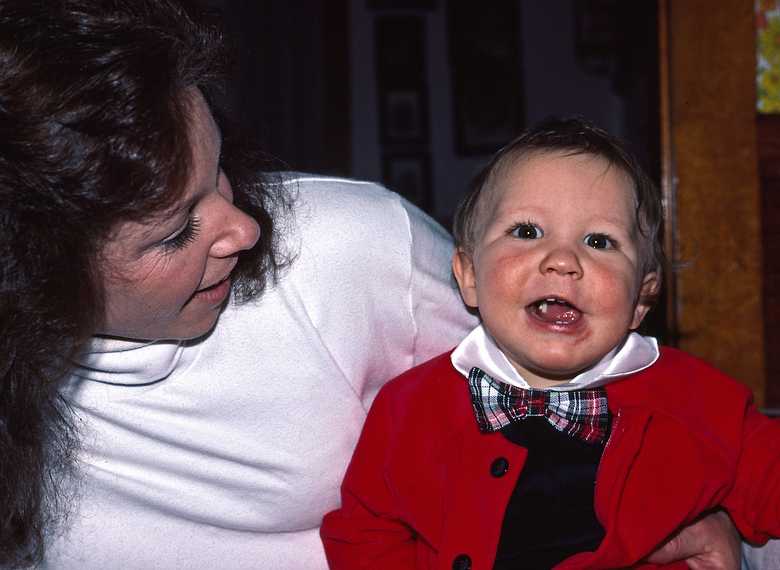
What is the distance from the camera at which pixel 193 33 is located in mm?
1192

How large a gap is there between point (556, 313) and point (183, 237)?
1.67 feet

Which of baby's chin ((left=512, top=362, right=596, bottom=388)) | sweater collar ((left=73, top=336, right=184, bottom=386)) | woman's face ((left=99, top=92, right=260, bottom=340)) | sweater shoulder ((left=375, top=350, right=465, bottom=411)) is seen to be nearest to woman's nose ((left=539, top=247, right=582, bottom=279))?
baby's chin ((left=512, top=362, right=596, bottom=388))

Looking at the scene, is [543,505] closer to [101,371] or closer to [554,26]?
[101,371]

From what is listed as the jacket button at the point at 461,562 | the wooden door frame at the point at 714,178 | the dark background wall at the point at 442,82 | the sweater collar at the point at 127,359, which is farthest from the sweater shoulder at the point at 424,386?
the dark background wall at the point at 442,82

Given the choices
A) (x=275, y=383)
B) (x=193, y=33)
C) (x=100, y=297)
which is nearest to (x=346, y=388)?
(x=275, y=383)

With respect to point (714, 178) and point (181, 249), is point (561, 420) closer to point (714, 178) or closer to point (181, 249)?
point (181, 249)

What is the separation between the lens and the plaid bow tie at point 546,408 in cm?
123

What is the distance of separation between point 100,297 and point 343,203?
1.36ft

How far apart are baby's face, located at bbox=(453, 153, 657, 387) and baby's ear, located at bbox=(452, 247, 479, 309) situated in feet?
0.14

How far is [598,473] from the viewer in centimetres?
119

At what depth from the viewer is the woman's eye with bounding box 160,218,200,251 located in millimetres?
1093

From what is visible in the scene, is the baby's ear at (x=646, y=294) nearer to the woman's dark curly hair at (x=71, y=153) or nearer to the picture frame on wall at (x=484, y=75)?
the woman's dark curly hair at (x=71, y=153)

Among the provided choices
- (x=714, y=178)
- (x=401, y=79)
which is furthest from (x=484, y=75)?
(x=714, y=178)

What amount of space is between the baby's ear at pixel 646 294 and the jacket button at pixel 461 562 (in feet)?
1.41
